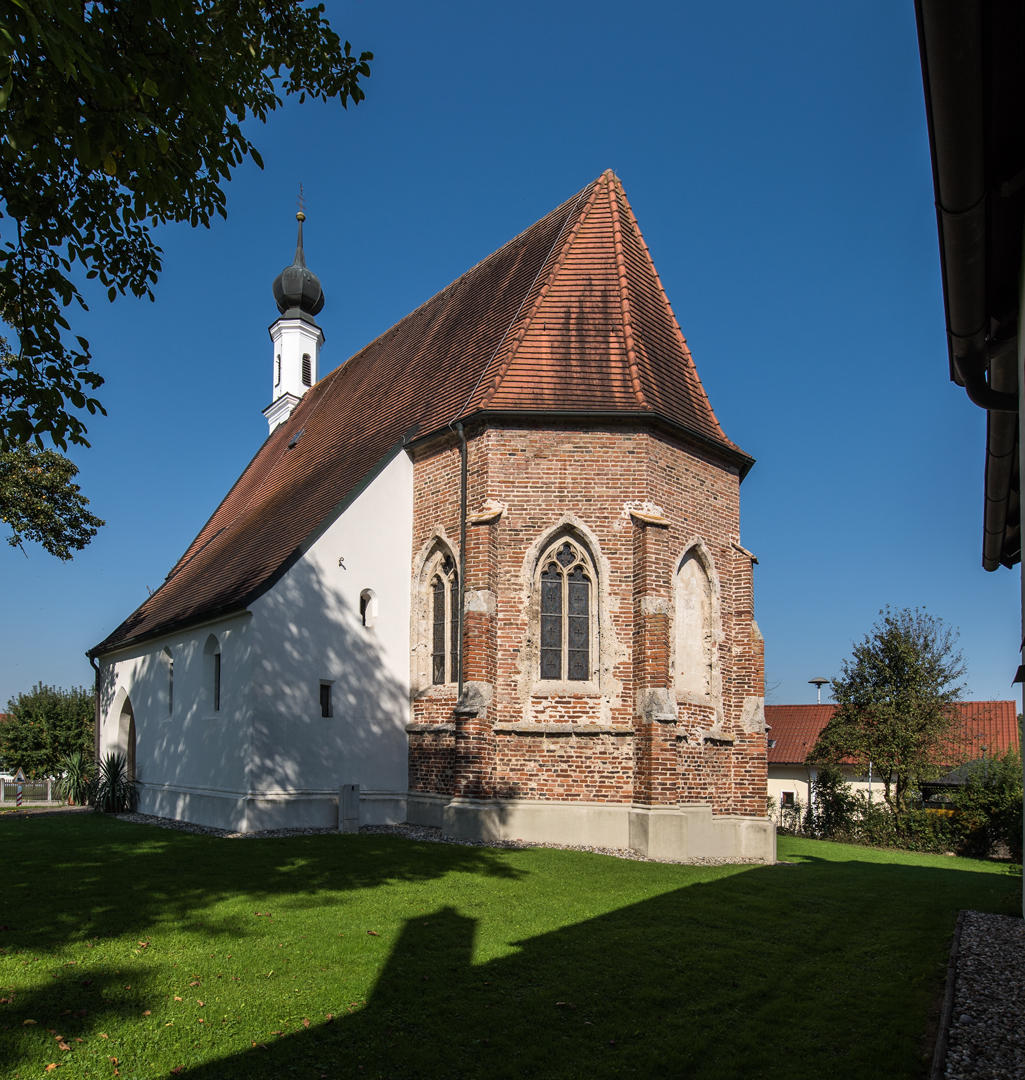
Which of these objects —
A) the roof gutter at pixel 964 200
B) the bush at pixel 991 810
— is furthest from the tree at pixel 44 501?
the bush at pixel 991 810

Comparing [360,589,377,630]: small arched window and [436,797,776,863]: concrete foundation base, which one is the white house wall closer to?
[436,797,776,863]: concrete foundation base

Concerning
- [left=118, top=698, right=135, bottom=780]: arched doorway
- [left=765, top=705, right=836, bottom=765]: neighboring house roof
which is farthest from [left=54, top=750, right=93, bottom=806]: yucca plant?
[left=765, top=705, right=836, bottom=765]: neighboring house roof

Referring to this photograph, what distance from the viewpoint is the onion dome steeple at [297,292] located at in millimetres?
31438

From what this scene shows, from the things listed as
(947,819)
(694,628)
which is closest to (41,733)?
(694,628)

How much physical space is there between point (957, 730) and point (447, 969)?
85.3 feet

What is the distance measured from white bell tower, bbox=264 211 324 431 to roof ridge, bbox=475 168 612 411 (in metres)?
15.5

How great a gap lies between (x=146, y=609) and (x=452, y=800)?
11527 millimetres

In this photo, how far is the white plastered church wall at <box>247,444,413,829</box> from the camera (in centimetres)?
1412

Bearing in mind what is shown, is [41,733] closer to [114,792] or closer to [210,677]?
[114,792]

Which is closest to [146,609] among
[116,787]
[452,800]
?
[116,787]

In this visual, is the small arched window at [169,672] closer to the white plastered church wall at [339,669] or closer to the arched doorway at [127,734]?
the arched doorway at [127,734]

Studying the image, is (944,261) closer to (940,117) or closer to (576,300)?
(940,117)

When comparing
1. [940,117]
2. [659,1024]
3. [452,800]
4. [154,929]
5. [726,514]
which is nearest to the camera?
[940,117]

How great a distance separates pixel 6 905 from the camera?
25.0 ft
